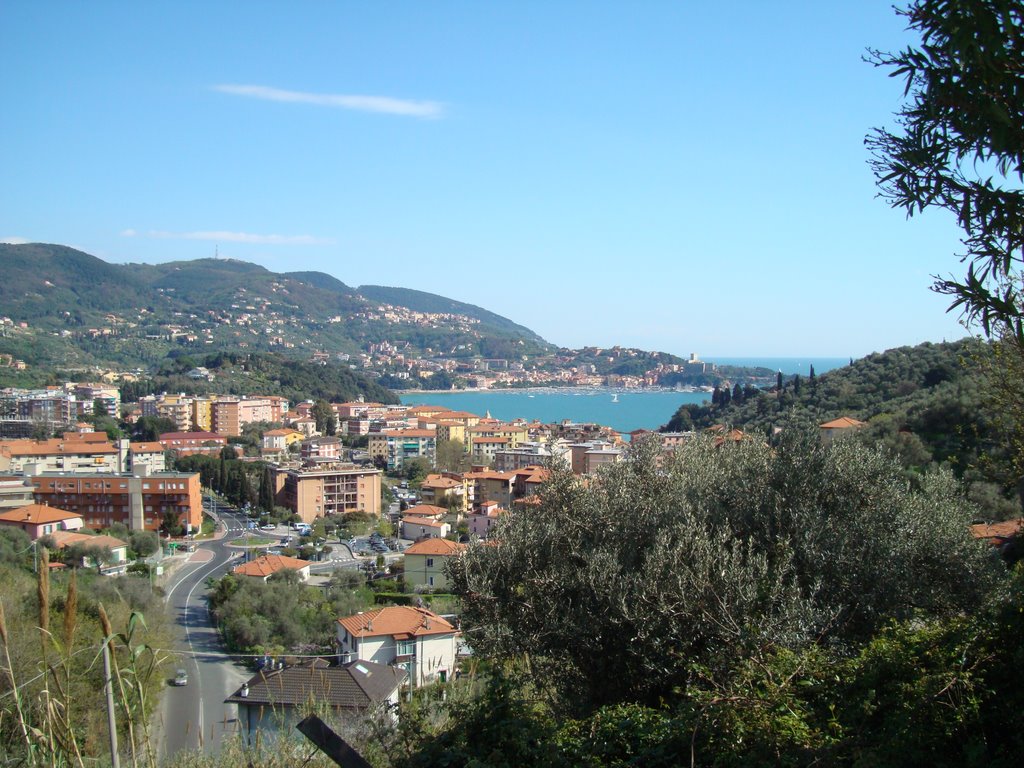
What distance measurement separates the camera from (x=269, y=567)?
18922mm

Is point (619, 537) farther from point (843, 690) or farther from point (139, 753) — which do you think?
point (139, 753)

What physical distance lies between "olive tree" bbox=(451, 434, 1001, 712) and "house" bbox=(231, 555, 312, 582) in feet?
47.8

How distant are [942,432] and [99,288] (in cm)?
13825

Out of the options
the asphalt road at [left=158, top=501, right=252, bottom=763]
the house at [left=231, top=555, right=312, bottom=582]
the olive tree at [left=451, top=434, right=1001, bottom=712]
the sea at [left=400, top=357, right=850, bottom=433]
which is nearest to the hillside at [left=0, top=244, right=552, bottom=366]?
the sea at [left=400, top=357, right=850, bottom=433]

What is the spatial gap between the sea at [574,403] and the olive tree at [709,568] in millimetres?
65572

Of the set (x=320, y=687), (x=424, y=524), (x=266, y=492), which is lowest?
(x=266, y=492)

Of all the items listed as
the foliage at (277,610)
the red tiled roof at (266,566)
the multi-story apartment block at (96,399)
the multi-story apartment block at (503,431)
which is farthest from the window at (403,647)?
the multi-story apartment block at (96,399)

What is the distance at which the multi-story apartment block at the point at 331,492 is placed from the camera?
34188 mm

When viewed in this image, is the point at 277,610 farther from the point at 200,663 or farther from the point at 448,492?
the point at 448,492

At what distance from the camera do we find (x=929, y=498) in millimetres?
4840

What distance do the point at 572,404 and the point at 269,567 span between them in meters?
90.1

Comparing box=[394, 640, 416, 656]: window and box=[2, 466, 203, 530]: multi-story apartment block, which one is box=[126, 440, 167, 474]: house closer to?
box=[2, 466, 203, 530]: multi-story apartment block

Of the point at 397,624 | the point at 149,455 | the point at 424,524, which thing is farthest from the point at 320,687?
the point at 149,455

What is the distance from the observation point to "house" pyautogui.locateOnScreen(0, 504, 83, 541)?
2272cm
